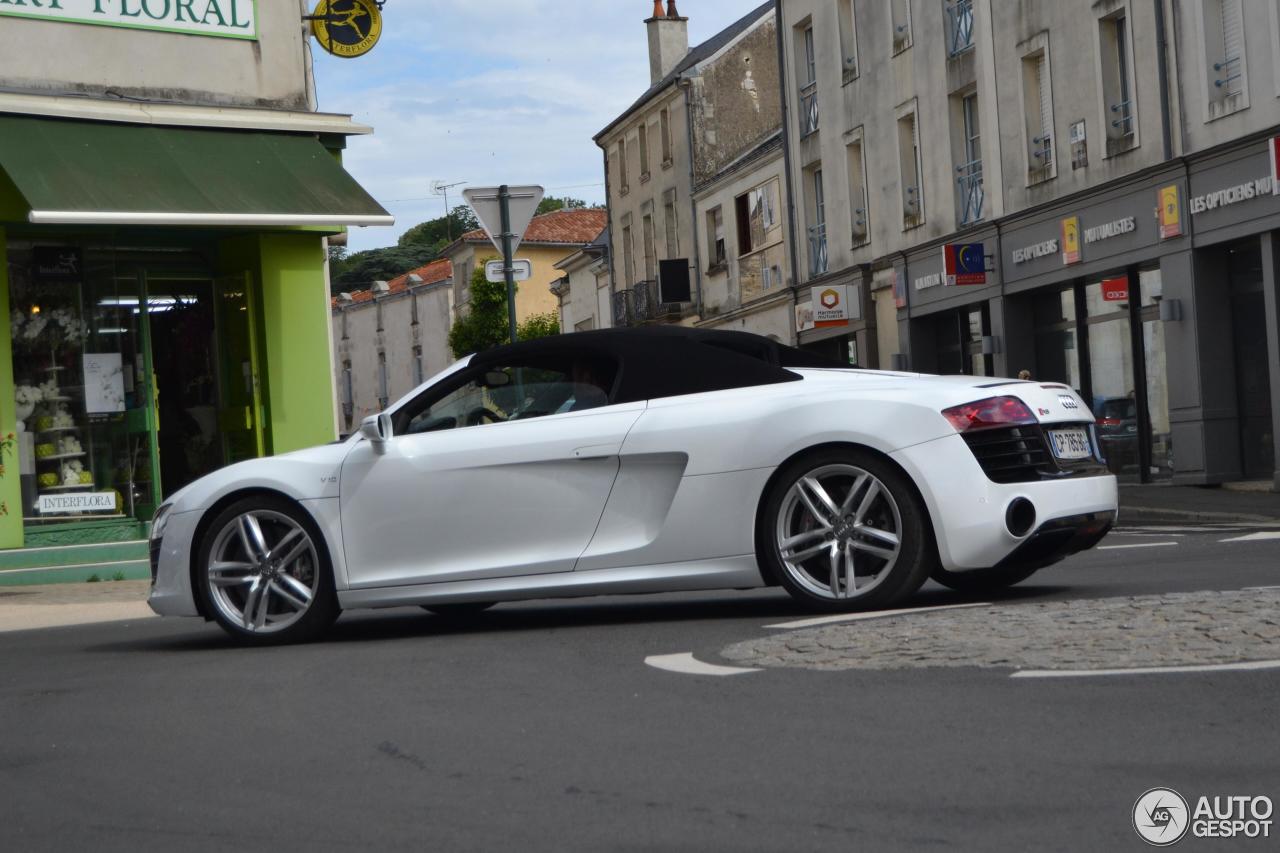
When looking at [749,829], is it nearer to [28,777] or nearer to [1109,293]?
[28,777]

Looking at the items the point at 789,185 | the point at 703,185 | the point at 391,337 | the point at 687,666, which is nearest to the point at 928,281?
the point at 789,185

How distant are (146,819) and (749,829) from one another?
1.63 m

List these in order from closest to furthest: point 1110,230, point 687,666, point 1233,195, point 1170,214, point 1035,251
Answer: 1. point 687,666
2. point 1233,195
3. point 1170,214
4. point 1110,230
5. point 1035,251

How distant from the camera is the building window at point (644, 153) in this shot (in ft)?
181

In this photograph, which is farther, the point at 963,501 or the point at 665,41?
the point at 665,41

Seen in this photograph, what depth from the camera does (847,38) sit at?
3628cm

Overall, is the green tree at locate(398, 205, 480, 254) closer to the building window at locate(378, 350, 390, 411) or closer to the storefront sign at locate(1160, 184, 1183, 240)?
the building window at locate(378, 350, 390, 411)

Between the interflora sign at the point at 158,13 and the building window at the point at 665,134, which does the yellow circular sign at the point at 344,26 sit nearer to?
the interflora sign at the point at 158,13

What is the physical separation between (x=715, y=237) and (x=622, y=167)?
11003 mm

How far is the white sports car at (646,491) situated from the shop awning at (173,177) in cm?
661

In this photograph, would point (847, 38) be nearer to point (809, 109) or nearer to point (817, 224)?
point (809, 109)

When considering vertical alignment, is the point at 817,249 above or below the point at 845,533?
above

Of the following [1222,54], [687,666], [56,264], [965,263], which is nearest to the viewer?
[687,666]

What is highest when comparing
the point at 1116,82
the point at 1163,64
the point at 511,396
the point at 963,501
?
the point at 1116,82
